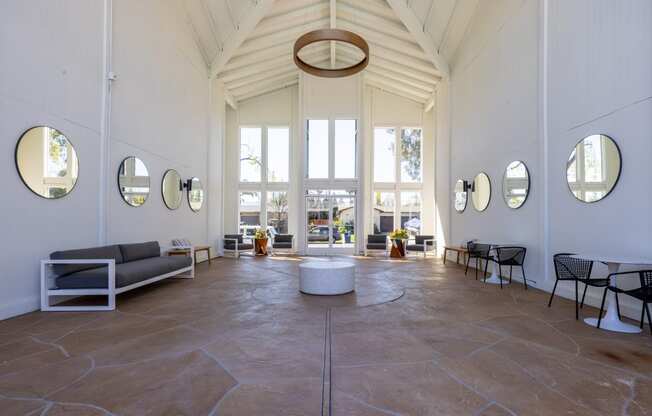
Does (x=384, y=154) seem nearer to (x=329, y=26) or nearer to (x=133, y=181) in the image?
(x=329, y=26)

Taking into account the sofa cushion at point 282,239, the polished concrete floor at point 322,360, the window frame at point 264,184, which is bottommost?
the polished concrete floor at point 322,360

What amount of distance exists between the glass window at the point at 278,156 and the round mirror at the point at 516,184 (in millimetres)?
7638

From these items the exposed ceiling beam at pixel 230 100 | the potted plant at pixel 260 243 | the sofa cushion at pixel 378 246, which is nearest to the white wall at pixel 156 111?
the exposed ceiling beam at pixel 230 100

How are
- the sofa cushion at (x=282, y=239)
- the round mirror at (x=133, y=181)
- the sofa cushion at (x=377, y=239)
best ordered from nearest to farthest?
1. the round mirror at (x=133, y=181)
2. the sofa cushion at (x=377, y=239)
3. the sofa cushion at (x=282, y=239)

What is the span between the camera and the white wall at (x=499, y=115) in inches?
228

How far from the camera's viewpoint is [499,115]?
695cm

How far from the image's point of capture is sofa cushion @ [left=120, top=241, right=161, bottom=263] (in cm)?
552

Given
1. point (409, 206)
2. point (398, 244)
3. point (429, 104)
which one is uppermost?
point (429, 104)

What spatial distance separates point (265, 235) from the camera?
11328 millimetres

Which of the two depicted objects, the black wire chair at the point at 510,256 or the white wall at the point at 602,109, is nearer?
the white wall at the point at 602,109

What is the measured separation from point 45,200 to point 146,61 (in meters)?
3.39

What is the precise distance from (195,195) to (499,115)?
7178mm

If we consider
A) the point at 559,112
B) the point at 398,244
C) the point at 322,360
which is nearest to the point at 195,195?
the point at 398,244

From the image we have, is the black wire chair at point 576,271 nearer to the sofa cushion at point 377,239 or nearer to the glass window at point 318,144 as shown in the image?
the sofa cushion at point 377,239
